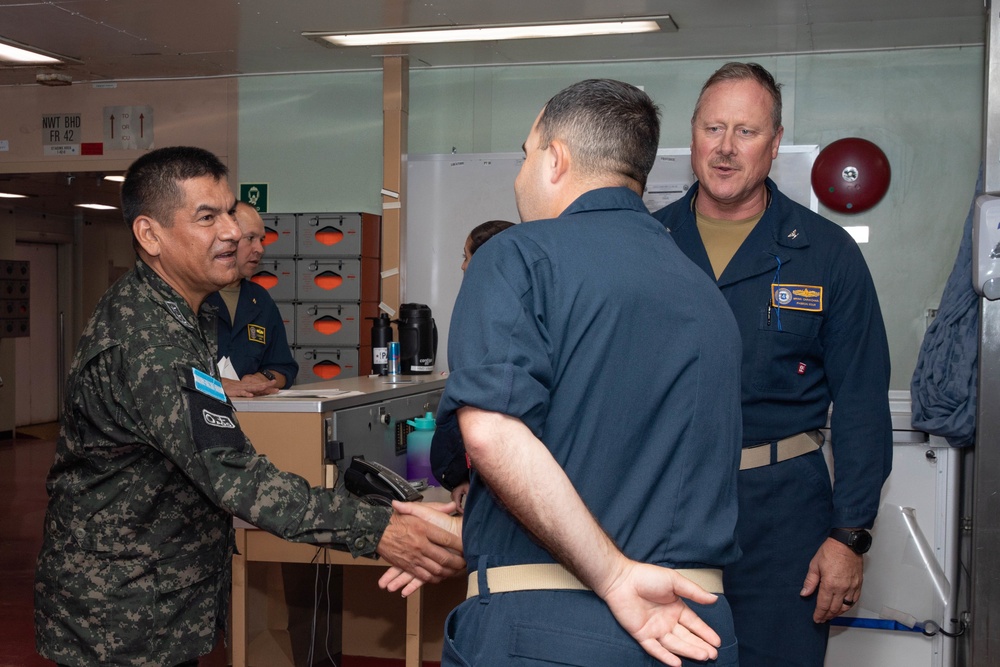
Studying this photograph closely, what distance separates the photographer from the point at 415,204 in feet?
19.7

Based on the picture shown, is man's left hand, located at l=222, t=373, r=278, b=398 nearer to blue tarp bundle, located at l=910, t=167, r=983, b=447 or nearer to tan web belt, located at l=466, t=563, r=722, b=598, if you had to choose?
tan web belt, located at l=466, t=563, r=722, b=598

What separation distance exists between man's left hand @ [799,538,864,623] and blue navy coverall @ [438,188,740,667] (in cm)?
76

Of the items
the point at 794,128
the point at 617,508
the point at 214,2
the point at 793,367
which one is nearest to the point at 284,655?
the point at 793,367

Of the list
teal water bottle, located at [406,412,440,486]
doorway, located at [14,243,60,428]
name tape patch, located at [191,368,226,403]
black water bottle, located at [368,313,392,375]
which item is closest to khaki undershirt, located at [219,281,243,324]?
black water bottle, located at [368,313,392,375]

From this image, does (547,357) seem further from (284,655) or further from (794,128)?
(794,128)

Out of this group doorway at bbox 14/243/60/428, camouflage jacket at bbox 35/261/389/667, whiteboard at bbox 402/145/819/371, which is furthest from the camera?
doorway at bbox 14/243/60/428

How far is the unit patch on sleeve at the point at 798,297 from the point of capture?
6.35 ft

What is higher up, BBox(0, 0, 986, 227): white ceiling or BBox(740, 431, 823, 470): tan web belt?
BBox(0, 0, 986, 227): white ceiling

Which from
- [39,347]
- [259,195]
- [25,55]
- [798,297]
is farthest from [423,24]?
[39,347]

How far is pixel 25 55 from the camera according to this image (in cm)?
574

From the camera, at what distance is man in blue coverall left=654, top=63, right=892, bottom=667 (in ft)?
6.21

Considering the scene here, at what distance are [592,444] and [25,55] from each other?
5.78 metres

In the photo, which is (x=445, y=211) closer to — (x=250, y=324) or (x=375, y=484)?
(x=250, y=324)

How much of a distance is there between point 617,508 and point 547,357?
21 centimetres
